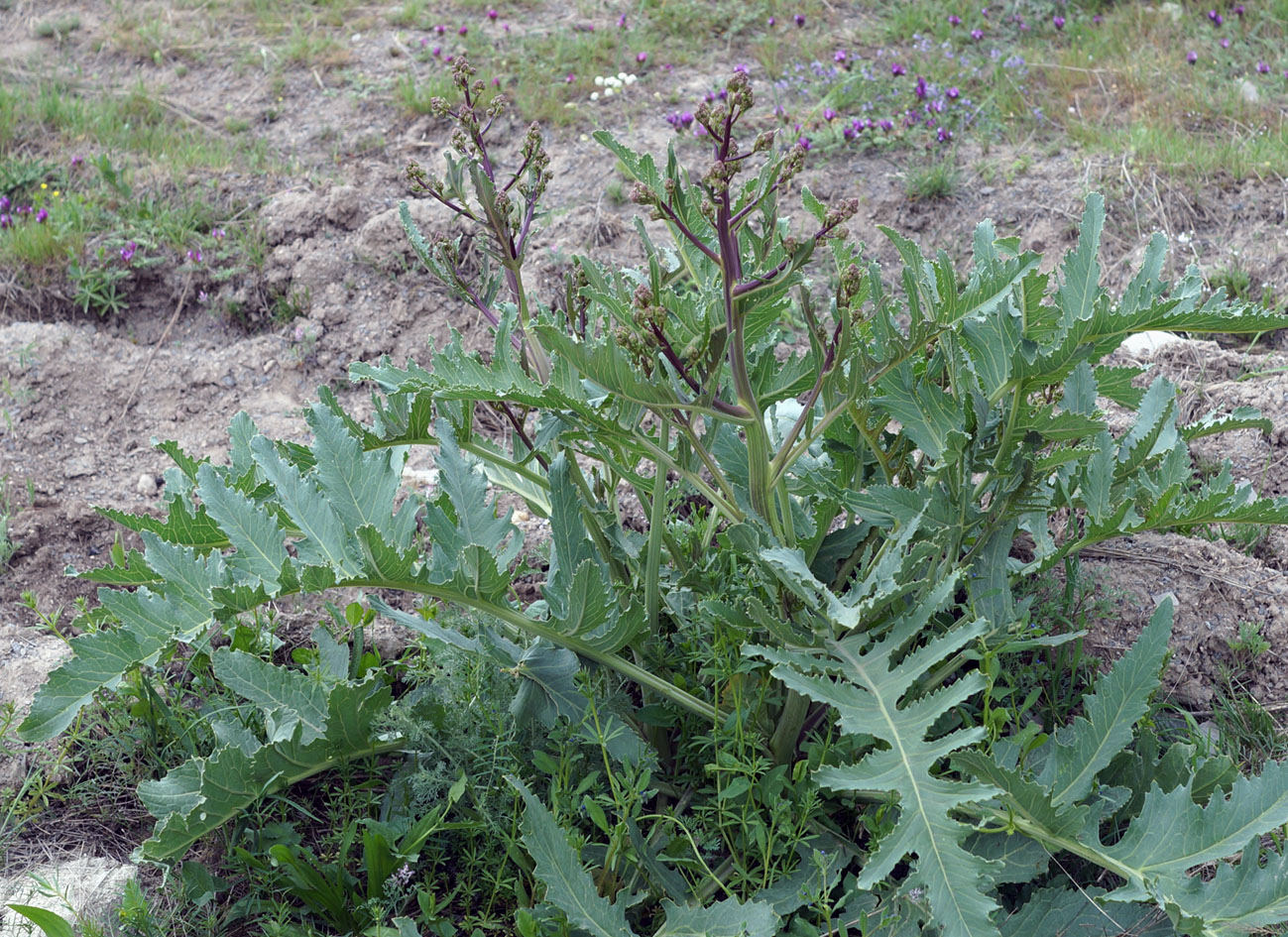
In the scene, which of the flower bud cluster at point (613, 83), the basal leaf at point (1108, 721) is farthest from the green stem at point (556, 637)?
the flower bud cluster at point (613, 83)

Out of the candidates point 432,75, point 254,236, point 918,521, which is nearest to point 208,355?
point 254,236

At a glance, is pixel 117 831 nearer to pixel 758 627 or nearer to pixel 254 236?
pixel 758 627

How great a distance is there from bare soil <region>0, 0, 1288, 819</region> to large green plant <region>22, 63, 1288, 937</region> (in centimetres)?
74

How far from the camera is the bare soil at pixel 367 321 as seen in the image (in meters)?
2.76

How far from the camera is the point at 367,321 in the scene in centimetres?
403

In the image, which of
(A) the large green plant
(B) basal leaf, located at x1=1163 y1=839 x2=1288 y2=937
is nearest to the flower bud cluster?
(A) the large green plant

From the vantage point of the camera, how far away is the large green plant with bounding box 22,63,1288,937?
1578mm

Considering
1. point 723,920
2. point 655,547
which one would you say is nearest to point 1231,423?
point 655,547

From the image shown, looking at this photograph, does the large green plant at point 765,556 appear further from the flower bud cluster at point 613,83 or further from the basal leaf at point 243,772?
the flower bud cluster at point 613,83

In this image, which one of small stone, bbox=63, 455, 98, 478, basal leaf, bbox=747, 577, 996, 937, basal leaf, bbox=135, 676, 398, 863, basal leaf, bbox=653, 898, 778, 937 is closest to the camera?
basal leaf, bbox=747, 577, 996, 937

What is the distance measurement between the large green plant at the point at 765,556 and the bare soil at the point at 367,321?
0.74 m

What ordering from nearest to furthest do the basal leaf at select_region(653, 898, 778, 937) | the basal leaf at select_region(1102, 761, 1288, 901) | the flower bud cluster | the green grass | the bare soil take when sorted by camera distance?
1. the basal leaf at select_region(1102, 761, 1288, 901)
2. the basal leaf at select_region(653, 898, 778, 937)
3. the bare soil
4. the green grass
5. the flower bud cluster

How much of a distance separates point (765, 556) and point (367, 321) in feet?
9.15

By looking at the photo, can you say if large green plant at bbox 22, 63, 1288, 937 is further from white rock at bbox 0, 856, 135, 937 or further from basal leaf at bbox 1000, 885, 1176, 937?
white rock at bbox 0, 856, 135, 937
